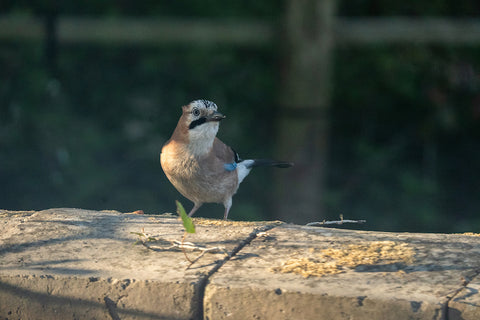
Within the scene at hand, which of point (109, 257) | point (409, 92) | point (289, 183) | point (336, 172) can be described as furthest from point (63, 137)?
point (109, 257)

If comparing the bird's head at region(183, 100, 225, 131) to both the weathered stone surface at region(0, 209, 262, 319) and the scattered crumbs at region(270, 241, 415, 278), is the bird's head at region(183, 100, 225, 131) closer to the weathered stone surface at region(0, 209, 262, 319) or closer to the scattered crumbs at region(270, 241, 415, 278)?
the weathered stone surface at region(0, 209, 262, 319)

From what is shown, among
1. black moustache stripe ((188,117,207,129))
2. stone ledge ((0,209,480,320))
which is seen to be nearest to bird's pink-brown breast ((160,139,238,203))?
black moustache stripe ((188,117,207,129))

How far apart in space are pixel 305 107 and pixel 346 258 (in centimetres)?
279

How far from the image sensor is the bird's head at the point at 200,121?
12.9ft

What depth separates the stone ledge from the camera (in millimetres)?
2566

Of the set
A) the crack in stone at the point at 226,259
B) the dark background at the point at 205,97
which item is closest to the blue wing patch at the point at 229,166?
the crack in stone at the point at 226,259

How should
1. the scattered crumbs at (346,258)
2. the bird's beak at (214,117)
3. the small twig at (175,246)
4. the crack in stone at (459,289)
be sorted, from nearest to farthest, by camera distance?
the crack in stone at (459,289), the scattered crumbs at (346,258), the small twig at (175,246), the bird's beak at (214,117)

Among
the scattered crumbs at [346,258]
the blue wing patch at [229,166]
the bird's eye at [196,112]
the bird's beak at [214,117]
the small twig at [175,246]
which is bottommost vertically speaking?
the scattered crumbs at [346,258]

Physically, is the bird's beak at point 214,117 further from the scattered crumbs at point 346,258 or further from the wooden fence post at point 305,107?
the wooden fence post at point 305,107

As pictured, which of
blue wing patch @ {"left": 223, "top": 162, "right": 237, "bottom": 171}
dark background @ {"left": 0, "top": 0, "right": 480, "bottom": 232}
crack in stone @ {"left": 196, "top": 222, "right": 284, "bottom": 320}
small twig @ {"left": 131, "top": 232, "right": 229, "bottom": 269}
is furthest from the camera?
dark background @ {"left": 0, "top": 0, "right": 480, "bottom": 232}

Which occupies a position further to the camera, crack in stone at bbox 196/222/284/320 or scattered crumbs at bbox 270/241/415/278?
scattered crumbs at bbox 270/241/415/278

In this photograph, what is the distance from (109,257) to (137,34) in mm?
3273

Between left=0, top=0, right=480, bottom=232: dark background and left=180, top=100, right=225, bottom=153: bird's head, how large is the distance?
211cm

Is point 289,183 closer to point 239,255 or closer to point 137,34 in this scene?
point 137,34
